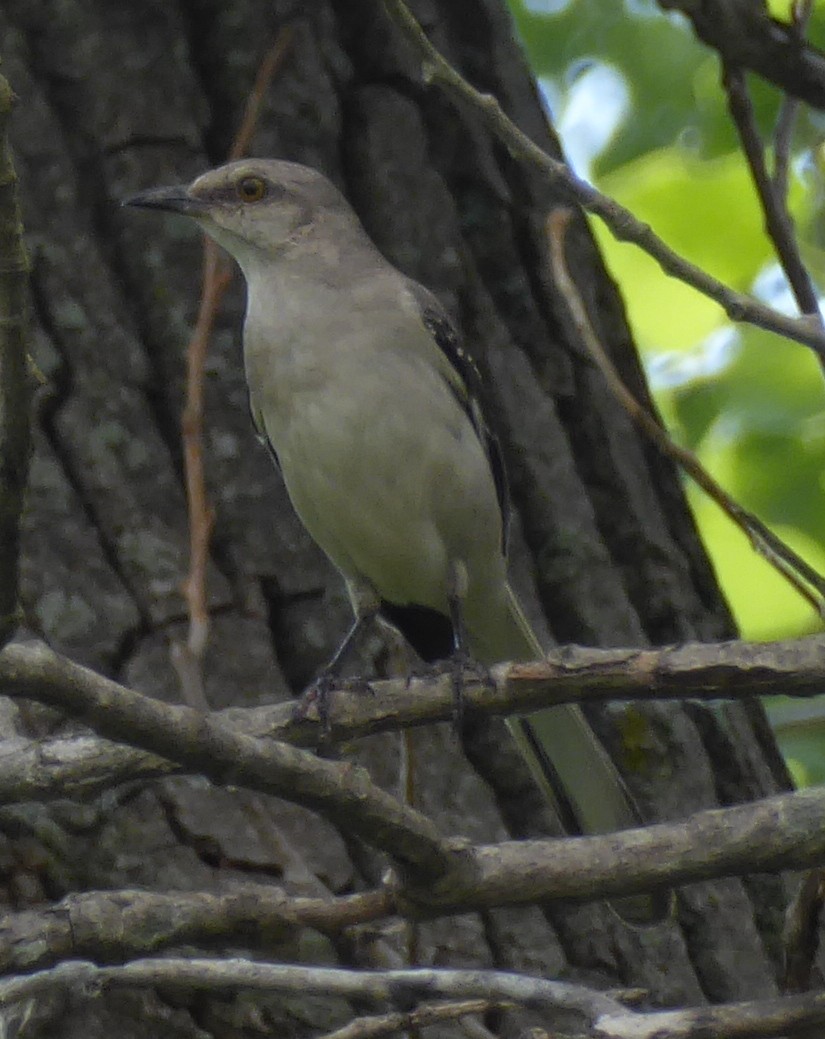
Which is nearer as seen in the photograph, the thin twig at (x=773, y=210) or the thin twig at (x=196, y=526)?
the thin twig at (x=196, y=526)

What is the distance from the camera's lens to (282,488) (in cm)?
533

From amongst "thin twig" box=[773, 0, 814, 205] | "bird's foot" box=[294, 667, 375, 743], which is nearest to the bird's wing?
"bird's foot" box=[294, 667, 375, 743]

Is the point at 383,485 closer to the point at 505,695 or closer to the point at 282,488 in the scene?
the point at 282,488

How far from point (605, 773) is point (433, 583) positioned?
3.31 ft

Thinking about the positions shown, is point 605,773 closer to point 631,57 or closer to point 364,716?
point 364,716

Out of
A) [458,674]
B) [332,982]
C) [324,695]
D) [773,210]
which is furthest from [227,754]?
[773,210]

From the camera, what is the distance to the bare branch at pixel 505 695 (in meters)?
3.25

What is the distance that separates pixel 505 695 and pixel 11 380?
148 centimetres

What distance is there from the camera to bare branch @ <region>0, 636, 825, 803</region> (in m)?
3.25

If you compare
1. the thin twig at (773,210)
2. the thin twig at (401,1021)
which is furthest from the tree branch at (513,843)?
the thin twig at (773,210)

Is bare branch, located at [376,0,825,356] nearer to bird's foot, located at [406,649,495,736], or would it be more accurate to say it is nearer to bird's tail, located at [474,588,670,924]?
bird's foot, located at [406,649,495,736]

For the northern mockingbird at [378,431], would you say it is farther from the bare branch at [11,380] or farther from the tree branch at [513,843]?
the bare branch at [11,380]

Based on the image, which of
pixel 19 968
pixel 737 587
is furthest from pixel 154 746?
pixel 737 587

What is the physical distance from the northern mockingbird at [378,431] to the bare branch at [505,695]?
123 cm
